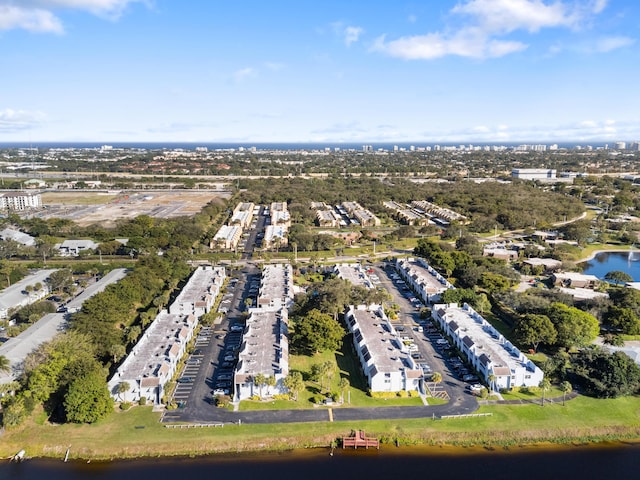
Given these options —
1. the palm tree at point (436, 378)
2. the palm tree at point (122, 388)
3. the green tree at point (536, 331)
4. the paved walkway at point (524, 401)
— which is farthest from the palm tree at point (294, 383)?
the green tree at point (536, 331)

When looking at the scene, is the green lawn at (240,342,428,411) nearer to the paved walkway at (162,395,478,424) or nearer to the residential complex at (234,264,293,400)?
the paved walkway at (162,395,478,424)

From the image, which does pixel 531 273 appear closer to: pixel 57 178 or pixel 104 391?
pixel 104 391

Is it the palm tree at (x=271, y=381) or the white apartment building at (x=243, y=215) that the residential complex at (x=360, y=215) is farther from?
the palm tree at (x=271, y=381)

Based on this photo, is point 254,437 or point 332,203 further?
point 332,203

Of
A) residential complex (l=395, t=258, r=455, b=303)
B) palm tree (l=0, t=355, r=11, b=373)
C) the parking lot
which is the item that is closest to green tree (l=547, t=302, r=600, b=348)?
the parking lot

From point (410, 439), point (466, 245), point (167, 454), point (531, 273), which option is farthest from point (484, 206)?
point (167, 454)

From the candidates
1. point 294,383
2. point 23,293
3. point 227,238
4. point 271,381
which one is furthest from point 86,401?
point 227,238
